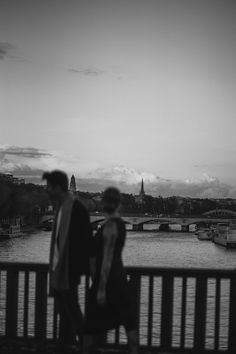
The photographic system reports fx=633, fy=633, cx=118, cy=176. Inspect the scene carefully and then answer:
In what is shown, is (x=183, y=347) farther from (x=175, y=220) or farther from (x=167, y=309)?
(x=175, y=220)

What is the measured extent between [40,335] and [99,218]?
387 ft

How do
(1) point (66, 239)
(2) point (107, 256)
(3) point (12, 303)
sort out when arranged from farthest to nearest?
(3) point (12, 303)
(1) point (66, 239)
(2) point (107, 256)

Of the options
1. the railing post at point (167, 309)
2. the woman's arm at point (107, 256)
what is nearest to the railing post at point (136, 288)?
the railing post at point (167, 309)

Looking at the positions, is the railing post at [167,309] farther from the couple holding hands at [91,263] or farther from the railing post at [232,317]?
the couple holding hands at [91,263]

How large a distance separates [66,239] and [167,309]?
5.66 feet

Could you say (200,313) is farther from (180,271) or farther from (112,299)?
(112,299)

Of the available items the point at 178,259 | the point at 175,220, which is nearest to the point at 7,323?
the point at 178,259

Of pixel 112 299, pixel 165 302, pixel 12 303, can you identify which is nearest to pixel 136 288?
pixel 165 302

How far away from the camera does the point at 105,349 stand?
7.50 metres

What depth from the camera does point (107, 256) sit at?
20.3 ft

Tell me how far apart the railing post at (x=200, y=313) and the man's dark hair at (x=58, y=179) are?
2018 millimetres

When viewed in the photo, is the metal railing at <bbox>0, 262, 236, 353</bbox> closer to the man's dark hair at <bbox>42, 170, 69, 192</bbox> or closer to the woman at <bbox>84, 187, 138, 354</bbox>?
the woman at <bbox>84, 187, 138, 354</bbox>

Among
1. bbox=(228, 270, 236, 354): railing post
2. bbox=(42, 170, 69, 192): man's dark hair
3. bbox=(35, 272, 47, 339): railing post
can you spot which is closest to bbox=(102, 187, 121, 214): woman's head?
bbox=(42, 170, 69, 192): man's dark hair

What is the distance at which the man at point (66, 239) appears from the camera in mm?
6445
